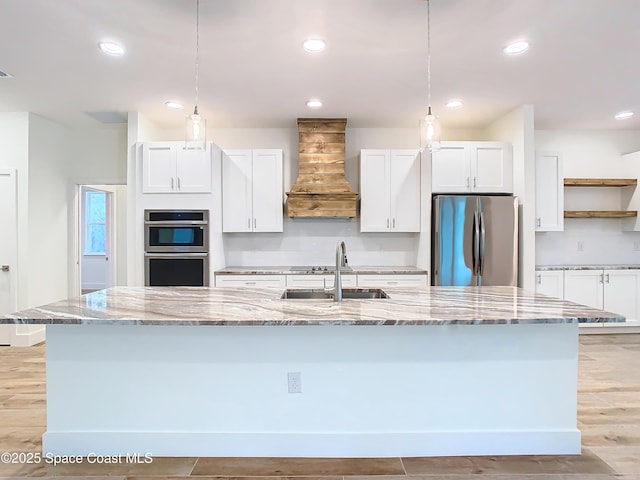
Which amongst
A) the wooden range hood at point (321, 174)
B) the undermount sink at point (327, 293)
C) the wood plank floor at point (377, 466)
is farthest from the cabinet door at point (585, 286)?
the undermount sink at point (327, 293)

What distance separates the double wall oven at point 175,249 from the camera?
14.5 feet

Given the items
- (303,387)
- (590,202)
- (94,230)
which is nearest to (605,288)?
(590,202)

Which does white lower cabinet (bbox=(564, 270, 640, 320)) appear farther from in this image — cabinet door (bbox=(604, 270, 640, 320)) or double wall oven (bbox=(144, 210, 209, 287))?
double wall oven (bbox=(144, 210, 209, 287))

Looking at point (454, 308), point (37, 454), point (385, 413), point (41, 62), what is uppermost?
point (41, 62)

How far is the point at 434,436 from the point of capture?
2.39 metres

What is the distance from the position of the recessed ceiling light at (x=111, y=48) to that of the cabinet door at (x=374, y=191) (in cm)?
266

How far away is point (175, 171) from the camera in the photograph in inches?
178

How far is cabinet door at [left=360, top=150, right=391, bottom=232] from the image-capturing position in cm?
488

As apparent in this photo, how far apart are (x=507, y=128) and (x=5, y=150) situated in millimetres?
5642

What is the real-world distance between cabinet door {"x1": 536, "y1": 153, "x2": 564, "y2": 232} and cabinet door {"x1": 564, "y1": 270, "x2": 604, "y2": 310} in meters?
0.64

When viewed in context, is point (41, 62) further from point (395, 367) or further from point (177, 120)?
point (395, 367)

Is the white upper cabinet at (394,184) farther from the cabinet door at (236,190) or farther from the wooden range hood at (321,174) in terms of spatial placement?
the cabinet door at (236,190)

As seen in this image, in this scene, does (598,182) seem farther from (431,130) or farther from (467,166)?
(431,130)

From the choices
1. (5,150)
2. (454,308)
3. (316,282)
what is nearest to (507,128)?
(316,282)
